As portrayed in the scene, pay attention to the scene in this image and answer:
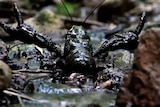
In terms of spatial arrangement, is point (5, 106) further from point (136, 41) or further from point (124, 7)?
point (124, 7)

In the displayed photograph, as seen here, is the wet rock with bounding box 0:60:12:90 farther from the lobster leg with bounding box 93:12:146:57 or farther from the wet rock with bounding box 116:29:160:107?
the lobster leg with bounding box 93:12:146:57

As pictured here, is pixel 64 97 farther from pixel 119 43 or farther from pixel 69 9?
pixel 69 9

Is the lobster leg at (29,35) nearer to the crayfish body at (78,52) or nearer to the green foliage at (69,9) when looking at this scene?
the crayfish body at (78,52)

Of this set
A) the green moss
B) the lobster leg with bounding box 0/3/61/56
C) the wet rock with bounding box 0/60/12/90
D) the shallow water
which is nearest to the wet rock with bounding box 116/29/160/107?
the shallow water

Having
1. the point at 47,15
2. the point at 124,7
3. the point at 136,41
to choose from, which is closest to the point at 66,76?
the point at 136,41

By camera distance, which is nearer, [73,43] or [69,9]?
[73,43]

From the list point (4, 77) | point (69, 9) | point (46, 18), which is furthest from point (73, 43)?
point (69, 9)

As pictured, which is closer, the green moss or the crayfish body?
the crayfish body

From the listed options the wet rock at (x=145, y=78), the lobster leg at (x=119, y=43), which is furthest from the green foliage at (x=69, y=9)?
the wet rock at (x=145, y=78)

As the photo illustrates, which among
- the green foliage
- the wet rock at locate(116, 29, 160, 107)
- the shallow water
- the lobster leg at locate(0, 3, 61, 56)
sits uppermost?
the green foliage
